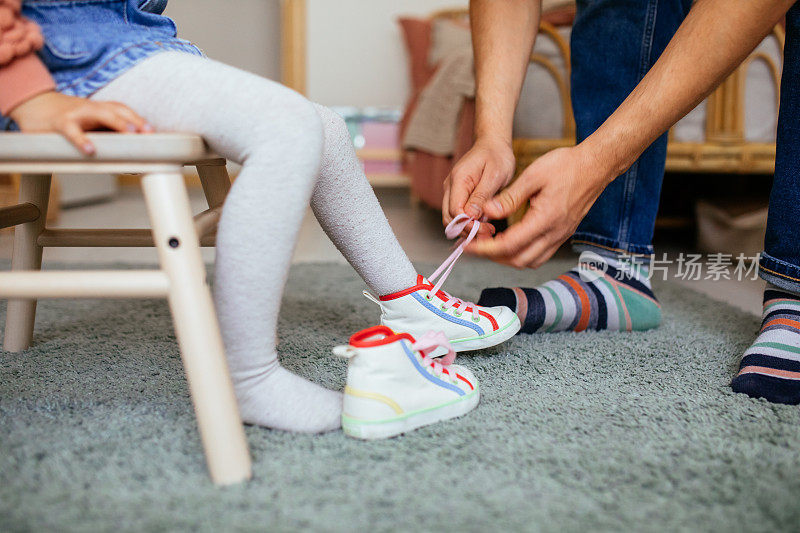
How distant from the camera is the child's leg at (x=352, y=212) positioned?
64 cm

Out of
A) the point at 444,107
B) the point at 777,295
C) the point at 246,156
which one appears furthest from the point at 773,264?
the point at 444,107

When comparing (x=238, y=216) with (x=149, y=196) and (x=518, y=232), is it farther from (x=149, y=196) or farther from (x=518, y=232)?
(x=518, y=232)

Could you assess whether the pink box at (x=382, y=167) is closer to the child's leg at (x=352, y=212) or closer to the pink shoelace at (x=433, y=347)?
the child's leg at (x=352, y=212)

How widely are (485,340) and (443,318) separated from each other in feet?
0.21

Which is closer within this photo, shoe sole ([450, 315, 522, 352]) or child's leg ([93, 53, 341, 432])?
child's leg ([93, 53, 341, 432])

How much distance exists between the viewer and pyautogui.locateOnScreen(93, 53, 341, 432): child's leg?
49 centimetres

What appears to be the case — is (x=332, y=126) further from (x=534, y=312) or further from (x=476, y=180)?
(x=534, y=312)

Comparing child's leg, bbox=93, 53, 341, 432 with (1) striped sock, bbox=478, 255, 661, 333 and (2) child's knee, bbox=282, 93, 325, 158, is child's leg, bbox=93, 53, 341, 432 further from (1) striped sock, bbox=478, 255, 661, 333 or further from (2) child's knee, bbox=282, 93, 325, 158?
(1) striped sock, bbox=478, 255, 661, 333

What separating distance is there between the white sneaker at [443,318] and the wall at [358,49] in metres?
2.37

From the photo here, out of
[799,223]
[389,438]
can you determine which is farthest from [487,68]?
[389,438]

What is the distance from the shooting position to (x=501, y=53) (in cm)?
86

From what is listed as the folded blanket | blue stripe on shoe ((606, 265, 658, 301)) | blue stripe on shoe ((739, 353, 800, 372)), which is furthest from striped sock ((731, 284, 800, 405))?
the folded blanket

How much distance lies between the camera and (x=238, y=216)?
492 mm

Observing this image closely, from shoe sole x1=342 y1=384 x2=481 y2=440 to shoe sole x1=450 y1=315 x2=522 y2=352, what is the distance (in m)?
0.13
